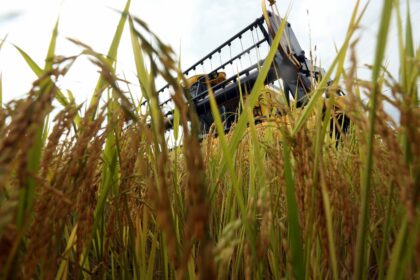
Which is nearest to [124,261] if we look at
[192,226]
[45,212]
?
[45,212]

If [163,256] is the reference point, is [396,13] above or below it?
above

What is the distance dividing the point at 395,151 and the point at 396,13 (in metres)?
0.19

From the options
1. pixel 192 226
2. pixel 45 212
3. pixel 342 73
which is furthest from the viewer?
pixel 342 73

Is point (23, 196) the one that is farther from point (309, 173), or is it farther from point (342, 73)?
point (342, 73)

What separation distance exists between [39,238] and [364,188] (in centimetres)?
26

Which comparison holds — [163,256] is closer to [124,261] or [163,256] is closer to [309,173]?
[124,261]

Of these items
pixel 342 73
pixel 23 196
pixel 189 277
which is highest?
pixel 342 73

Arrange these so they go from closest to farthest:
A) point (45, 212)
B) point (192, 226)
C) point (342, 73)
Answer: point (192, 226) → point (45, 212) → point (342, 73)

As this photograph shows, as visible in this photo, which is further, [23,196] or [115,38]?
[115,38]

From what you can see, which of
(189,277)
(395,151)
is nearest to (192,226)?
(395,151)

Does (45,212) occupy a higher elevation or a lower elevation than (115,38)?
lower

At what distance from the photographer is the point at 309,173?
340 mm

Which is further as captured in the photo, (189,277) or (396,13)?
(189,277)

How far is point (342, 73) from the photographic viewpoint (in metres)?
0.42
